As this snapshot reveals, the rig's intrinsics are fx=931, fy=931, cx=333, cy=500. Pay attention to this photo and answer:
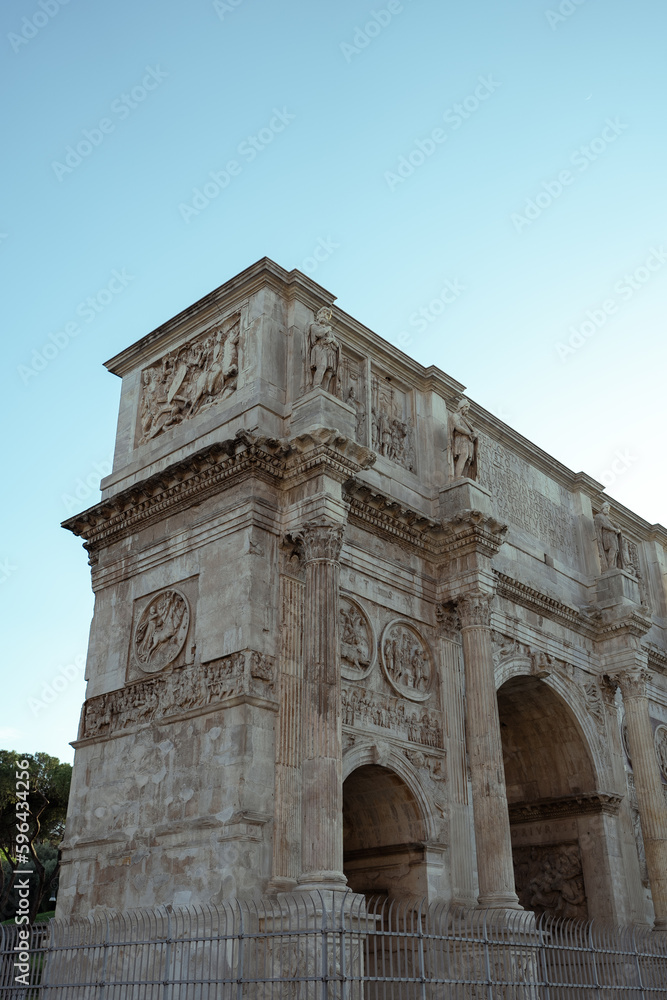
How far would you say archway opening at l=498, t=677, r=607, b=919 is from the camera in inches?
778

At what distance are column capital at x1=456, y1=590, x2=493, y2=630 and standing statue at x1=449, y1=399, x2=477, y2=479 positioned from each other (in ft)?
8.74

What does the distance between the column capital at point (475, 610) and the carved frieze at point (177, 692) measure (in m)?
4.46

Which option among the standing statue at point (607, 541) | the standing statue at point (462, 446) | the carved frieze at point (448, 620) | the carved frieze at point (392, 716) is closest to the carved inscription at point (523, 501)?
the standing statue at point (607, 541)

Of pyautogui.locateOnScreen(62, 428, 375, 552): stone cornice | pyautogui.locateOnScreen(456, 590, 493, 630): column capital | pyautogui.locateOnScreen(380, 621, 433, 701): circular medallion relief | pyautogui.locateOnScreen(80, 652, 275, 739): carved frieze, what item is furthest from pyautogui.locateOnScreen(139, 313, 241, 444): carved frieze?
pyautogui.locateOnScreen(456, 590, 493, 630): column capital

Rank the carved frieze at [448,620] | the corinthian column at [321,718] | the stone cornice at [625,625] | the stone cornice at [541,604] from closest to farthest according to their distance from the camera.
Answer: the corinthian column at [321,718] < the carved frieze at [448,620] < the stone cornice at [541,604] < the stone cornice at [625,625]

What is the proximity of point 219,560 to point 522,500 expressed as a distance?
29.6 ft

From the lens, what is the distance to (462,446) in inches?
747

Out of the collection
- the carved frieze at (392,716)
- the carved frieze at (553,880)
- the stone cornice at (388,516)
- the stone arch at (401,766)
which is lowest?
the carved frieze at (553,880)

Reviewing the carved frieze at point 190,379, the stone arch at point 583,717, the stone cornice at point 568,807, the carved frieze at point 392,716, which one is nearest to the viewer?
the carved frieze at point 392,716

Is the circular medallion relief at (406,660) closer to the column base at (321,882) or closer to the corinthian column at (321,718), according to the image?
the corinthian column at (321,718)

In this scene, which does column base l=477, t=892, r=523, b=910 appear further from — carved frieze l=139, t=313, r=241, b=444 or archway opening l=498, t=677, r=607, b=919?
carved frieze l=139, t=313, r=241, b=444

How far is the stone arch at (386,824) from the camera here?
15.2 m

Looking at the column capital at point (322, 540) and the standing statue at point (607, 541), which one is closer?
the column capital at point (322, 540)

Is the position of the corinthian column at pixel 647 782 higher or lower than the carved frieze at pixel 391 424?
lower
